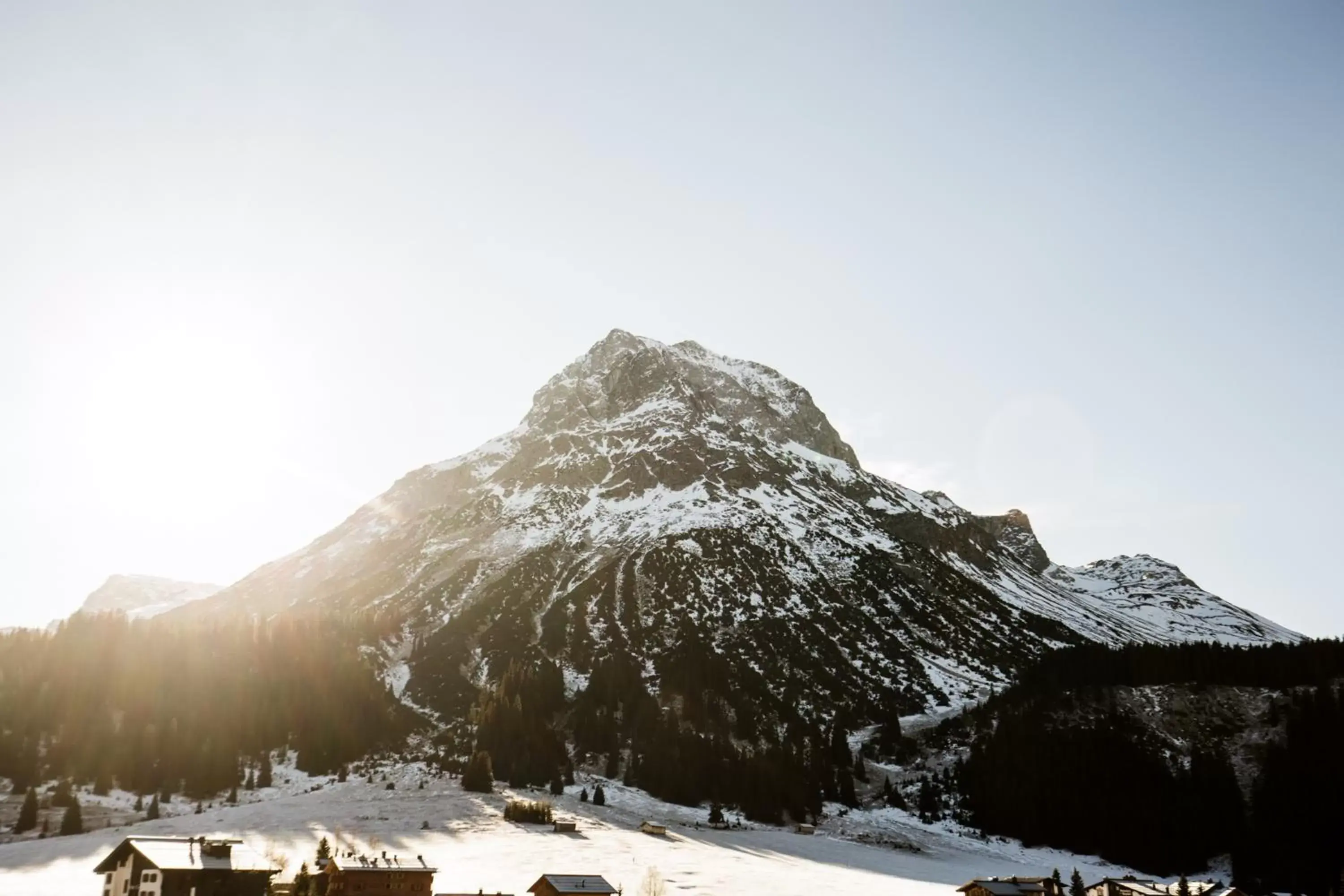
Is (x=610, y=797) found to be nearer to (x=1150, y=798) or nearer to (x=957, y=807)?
(x=957, y=807)

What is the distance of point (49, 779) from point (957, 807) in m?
156

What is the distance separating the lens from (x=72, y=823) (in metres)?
132

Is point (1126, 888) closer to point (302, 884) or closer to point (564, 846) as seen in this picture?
point (564, 846)

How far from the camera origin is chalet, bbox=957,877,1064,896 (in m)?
110

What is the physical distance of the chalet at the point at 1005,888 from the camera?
361 feet

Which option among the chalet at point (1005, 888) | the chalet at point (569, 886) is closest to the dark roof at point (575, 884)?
the chalet at point (569, 886)

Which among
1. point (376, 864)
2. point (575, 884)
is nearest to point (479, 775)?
point (376, 864)

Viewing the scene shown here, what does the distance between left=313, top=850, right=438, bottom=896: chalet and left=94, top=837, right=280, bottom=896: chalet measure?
7852 millimetres

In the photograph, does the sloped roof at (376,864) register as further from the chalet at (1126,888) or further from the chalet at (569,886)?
the chalet at (1126,888)

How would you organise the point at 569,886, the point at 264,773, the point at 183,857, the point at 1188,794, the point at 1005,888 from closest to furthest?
1. the point at 183,857
2. the point at 569,886
3. the point at 1005,888
4. the point at 1188,794
5. the point at 264,773

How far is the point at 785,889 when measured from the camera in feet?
360

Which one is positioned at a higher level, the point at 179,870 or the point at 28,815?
the point at 179,870

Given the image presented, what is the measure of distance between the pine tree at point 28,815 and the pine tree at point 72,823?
11.5ft

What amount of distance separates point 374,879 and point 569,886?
19.0m
